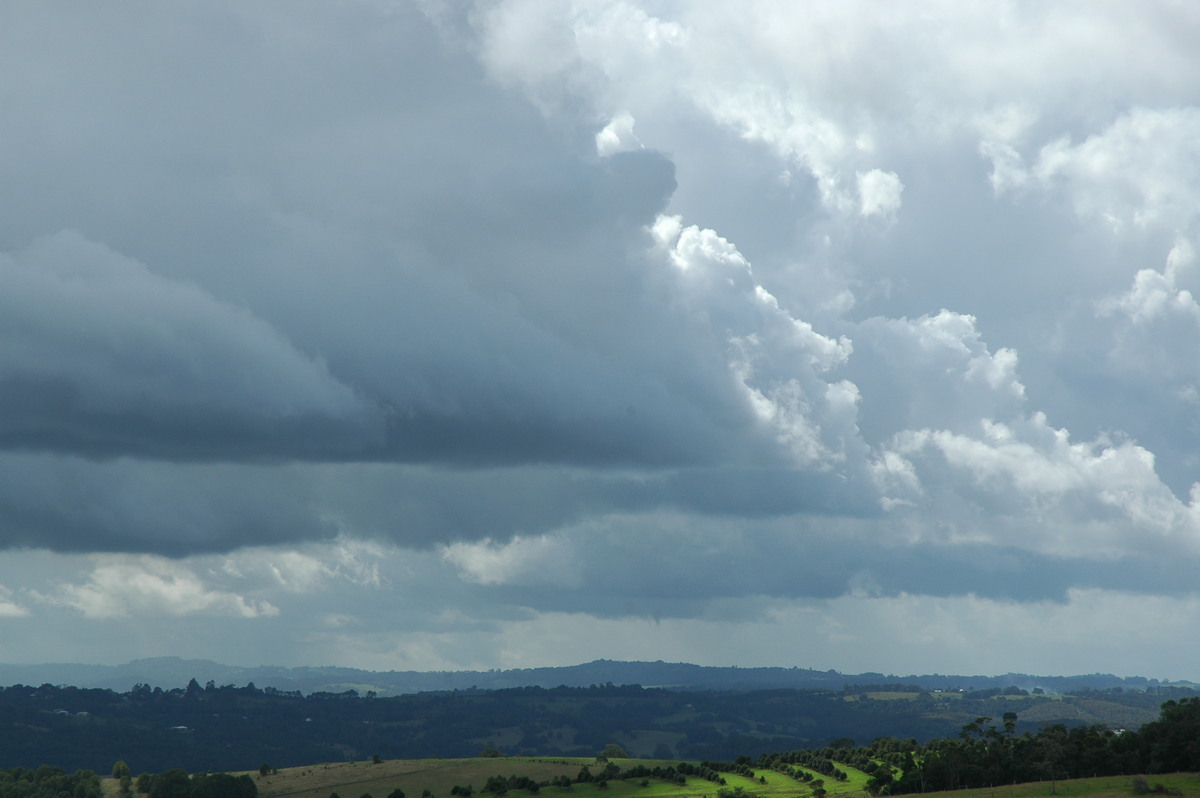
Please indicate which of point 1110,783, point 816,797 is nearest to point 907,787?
point 816,797

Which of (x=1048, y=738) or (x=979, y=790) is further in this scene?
(x=1048, y=738)

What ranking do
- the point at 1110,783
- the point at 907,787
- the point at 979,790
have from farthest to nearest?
the point at 907,787 < the point at 979,790 < the point at 1110,783

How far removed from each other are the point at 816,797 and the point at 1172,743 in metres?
54.4

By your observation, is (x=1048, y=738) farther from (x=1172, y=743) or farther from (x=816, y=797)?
(x=816, y=797)

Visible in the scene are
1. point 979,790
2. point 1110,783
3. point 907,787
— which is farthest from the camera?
point 907,787

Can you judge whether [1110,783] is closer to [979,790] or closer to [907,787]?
[979,790]

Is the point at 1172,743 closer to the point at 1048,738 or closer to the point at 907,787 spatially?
the point at 1048,738

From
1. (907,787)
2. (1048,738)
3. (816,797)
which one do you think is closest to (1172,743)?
(1048,738)

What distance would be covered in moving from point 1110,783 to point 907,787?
3991 centimetres

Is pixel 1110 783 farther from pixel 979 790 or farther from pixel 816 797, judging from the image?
pixel 816 797

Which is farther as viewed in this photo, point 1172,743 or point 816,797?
point 816,797

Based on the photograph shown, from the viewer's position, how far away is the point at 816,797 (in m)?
194

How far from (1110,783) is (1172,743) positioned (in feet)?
78.4

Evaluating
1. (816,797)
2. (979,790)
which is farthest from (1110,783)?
(816,797)
